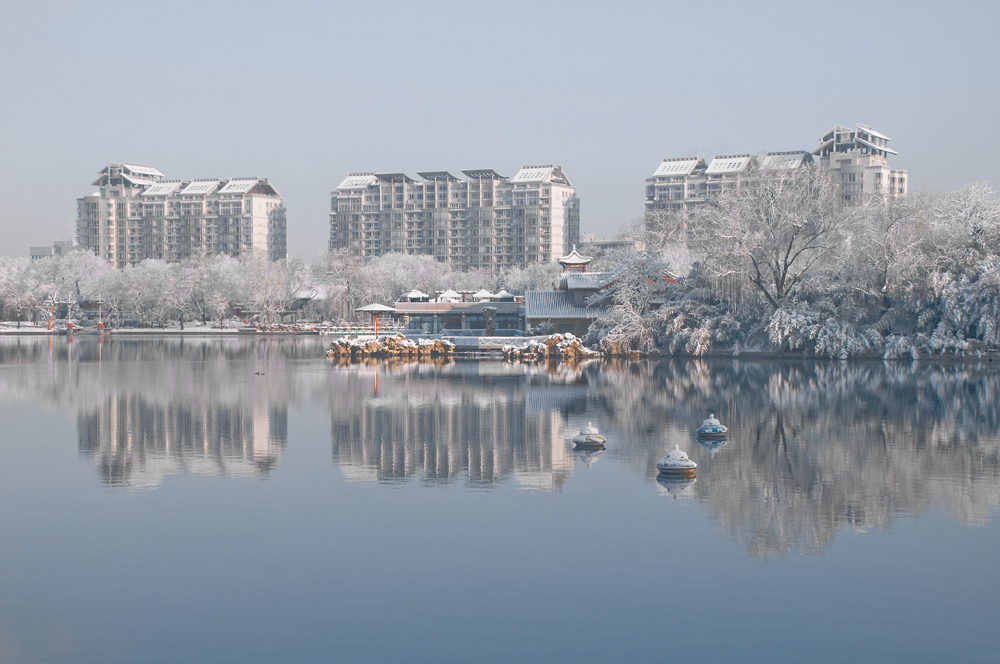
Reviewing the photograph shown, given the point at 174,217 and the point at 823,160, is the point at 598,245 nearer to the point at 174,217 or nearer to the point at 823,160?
the point at 823,160

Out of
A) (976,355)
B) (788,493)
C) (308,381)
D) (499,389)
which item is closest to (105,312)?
(308,381)

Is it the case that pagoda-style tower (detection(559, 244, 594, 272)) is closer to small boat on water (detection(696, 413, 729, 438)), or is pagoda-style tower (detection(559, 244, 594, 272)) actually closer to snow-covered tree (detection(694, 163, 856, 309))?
snow-covered tree (detection(694, 163, 856, 309))

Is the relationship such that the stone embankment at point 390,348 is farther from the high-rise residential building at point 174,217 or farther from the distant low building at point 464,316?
the high-rise residential building at point 174,217

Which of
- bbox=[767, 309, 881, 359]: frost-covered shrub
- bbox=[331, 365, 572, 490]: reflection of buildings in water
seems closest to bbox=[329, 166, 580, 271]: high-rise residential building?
bbox=[767, 309, 881, 359]: frost-covered shrub

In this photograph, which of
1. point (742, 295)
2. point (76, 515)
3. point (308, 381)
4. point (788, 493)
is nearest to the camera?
point (76, 515)

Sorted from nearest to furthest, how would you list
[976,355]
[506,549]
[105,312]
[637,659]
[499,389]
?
[637,659]
[506,549]
[499,389]
[976,355]
[105,312]

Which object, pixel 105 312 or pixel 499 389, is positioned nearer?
pixel 499 389

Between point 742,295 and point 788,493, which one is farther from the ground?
point 742,295

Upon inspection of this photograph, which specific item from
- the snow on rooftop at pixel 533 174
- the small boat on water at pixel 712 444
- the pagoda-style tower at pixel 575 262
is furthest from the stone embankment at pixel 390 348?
the snow on rooftop at pixel 533 174

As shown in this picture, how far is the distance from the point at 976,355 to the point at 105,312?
8483 centimetres

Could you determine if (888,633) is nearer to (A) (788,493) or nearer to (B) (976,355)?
(A) (788,493)

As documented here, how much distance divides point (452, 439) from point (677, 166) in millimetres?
119181

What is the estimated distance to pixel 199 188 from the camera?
154m

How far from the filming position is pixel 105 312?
96.2 metres
